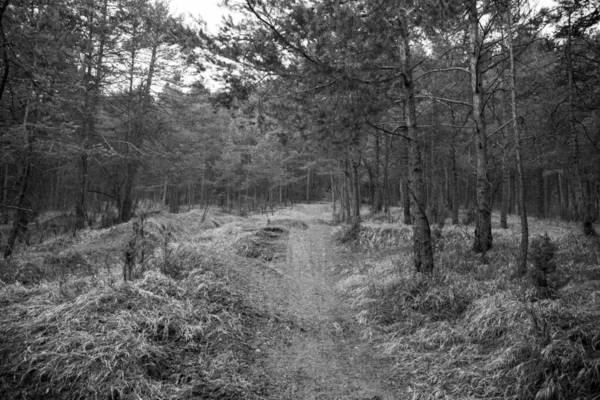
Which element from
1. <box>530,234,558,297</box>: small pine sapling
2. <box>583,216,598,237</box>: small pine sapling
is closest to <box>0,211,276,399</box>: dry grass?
<box>530,234,558,297</box>: small pine sapling

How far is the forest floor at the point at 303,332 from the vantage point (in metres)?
3.39

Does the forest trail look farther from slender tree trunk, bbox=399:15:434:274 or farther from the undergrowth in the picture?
slender tree trunk, bbox=399:15:434:274

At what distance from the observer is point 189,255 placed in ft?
24.0

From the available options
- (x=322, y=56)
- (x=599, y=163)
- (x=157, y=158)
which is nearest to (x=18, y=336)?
(x=322, y=56)

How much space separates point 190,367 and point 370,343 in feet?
9.09

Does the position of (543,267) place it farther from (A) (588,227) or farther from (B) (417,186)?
(A) (588,227)

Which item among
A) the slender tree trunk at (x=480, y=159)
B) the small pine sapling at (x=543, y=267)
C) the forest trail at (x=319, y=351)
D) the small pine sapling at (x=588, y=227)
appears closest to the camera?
the forest trail at (x=319, y=351)

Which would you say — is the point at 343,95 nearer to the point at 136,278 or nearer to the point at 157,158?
the point at 136,278

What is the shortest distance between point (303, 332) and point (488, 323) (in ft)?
9.32

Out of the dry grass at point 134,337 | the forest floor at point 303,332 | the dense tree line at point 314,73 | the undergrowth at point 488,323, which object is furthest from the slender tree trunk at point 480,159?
the dry grass at point 134,337

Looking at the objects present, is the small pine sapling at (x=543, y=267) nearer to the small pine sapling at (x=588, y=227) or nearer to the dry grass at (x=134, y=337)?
the dry grass at (x=134, y=337)

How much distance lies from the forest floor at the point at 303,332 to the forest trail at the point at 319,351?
23mm

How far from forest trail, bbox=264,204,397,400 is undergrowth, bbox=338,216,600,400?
290 millimetres

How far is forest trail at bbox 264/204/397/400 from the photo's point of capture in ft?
12.7
